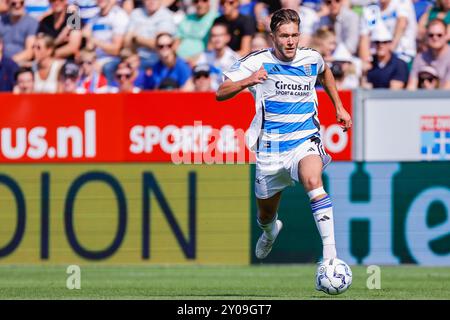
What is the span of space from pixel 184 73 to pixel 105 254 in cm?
332

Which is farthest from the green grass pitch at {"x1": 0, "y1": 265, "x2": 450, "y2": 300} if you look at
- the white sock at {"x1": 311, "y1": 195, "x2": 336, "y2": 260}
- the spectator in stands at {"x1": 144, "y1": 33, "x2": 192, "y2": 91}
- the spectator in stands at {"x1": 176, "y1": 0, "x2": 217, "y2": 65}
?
the spectator in stands at {"x1": 176, "y1": 0, "x2": 217, "y2": 65}

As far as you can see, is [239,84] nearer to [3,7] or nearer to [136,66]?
[136,66]

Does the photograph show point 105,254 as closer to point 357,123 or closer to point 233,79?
point 357,123

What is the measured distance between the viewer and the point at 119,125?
1625 centimetres

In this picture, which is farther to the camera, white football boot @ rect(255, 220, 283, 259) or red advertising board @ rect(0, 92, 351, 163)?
red advertising board @ rect(0, 92, 351, 163)

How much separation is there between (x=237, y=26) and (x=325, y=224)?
7.58 meters

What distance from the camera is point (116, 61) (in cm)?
1816

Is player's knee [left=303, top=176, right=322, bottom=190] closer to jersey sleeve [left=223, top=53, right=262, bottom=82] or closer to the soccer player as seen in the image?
the soccer player

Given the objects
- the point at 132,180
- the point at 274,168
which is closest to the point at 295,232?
the point at 132,180

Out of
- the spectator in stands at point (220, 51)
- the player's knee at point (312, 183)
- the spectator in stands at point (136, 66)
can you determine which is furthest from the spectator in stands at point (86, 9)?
the player's knee at point (312, 183)

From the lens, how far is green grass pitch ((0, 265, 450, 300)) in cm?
1151

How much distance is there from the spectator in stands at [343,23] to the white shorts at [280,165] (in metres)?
6.12

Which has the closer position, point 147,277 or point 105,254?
point 147,277

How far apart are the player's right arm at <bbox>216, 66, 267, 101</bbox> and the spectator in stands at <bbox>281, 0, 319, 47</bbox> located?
6.71 metres
